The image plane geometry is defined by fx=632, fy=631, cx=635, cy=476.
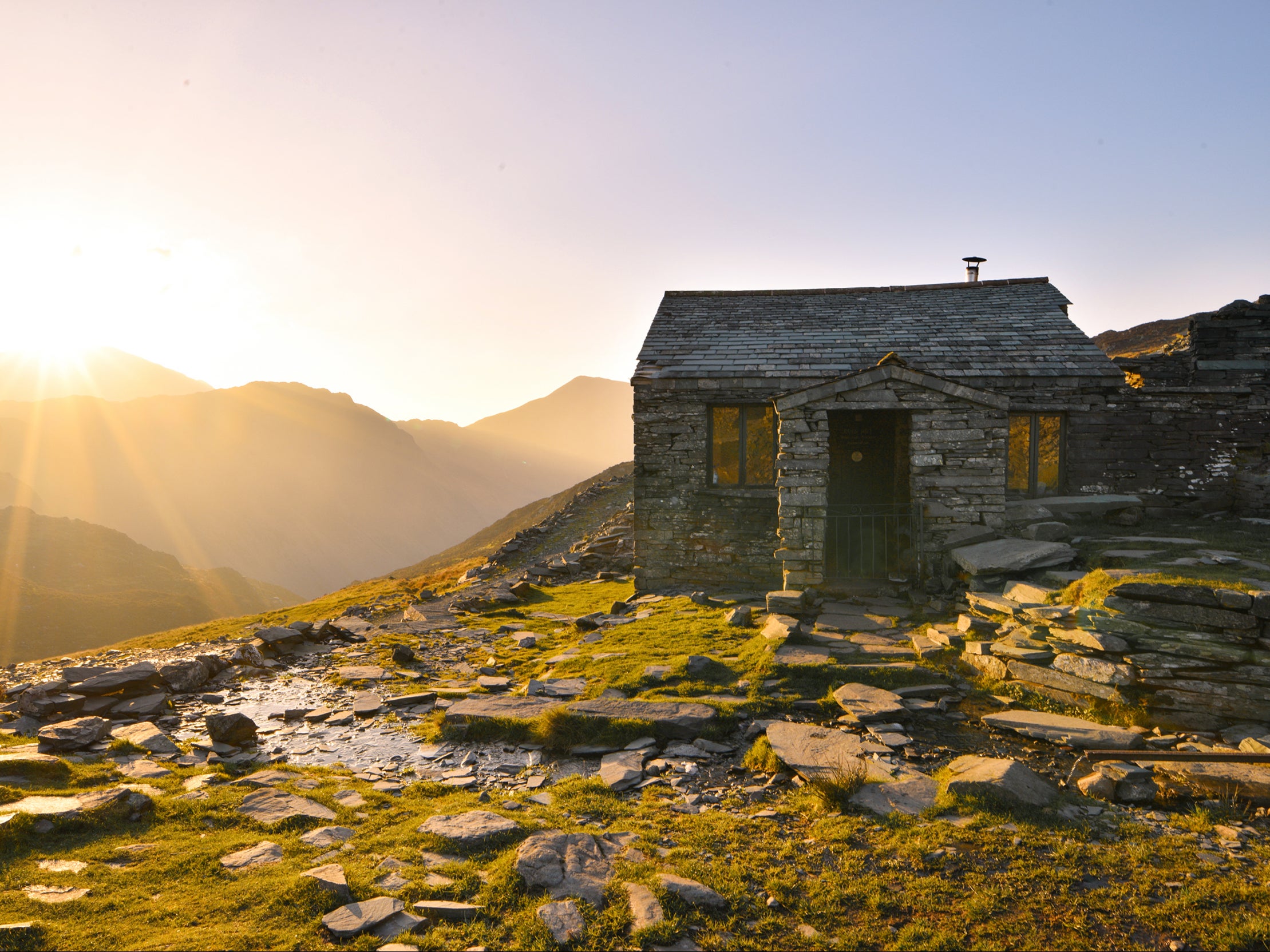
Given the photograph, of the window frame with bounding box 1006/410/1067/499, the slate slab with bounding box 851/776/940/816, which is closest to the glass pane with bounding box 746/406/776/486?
the window frame with bounding box 1006/410/1067/499

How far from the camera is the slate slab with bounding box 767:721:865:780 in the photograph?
5566 mm

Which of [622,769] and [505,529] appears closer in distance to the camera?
[622,769]

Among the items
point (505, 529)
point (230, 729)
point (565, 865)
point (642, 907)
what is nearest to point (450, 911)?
point (565, 865)

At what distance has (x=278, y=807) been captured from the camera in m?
5.23

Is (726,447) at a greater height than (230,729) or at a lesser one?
greater

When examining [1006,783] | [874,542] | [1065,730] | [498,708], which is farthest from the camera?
[874,542]

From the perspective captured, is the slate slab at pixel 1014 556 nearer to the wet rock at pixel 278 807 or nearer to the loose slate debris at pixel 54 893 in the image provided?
the wet rock at pixel 278 807

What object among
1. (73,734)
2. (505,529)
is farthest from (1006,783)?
(505,529)

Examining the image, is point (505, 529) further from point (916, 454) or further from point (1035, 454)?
point (916, 454)

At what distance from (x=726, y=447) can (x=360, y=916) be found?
11.9 meters

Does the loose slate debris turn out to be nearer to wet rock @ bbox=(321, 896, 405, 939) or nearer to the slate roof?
wet rock @ bbox=(321, 896, 405, 939)

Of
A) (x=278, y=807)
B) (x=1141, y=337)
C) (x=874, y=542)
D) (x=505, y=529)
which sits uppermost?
(x=1141, y=337)

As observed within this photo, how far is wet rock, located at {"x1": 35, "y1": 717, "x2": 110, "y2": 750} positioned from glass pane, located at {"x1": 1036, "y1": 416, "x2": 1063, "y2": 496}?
16.5 meters

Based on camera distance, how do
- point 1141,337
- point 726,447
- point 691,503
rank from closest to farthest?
point 691,503
point 726,447
point 1141,337
